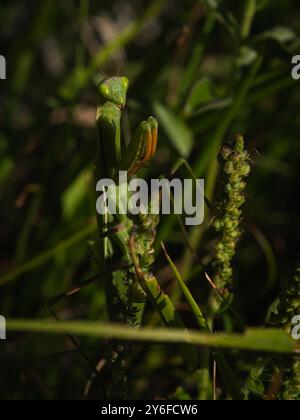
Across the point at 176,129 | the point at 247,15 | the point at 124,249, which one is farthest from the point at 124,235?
the point at 247,15

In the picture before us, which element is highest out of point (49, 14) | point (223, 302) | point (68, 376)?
point (49, 14)

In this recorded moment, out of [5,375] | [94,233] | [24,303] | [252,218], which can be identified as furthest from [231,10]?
[5,375]

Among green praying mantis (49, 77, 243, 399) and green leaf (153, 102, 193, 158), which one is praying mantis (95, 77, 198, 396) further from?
green leaf (153, 102, 193, 158)

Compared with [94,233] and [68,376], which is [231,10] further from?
[68,376]

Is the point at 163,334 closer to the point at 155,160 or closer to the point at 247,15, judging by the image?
the point at 247,15

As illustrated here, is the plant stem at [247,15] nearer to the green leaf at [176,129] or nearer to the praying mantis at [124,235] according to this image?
the green leaf at [176,129]

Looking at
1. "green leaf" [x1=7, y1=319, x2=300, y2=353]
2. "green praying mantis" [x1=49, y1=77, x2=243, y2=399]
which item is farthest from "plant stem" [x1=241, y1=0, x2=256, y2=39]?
"green leaf" [x1=7, y1=319, x2=300, y2=353]

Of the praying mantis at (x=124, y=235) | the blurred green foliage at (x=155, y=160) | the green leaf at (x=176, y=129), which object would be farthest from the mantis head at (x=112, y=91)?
the green leaf at (x=176, y=129)
